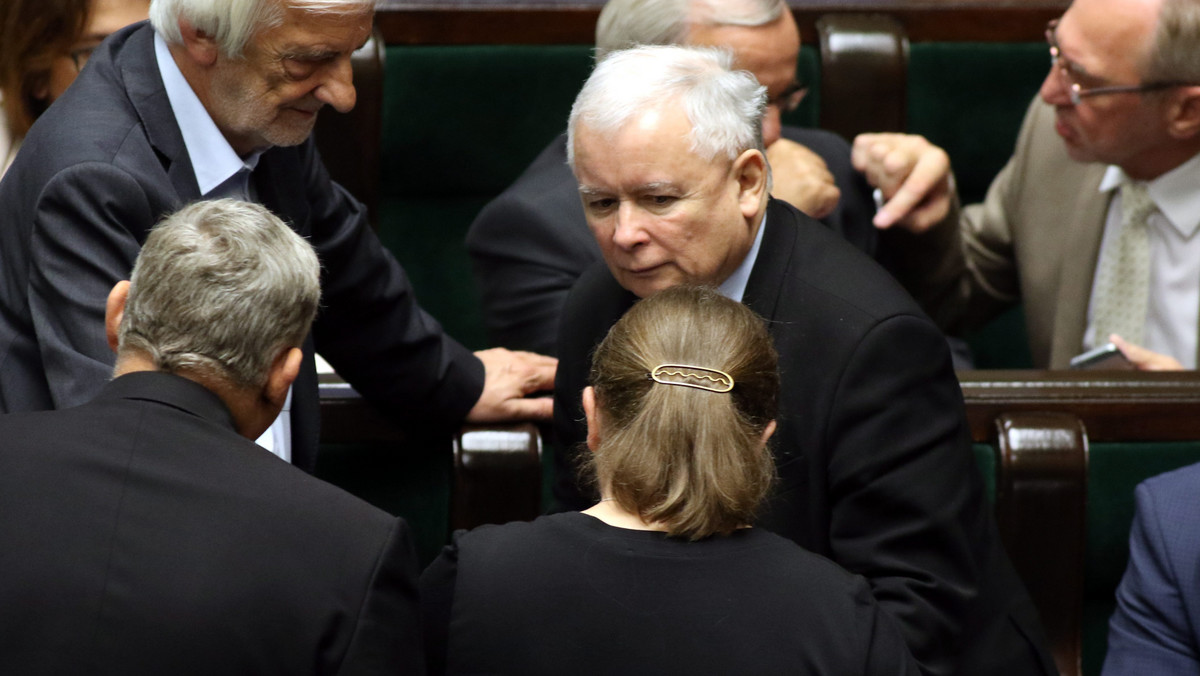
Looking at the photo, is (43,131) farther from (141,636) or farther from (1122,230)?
(1122,230)

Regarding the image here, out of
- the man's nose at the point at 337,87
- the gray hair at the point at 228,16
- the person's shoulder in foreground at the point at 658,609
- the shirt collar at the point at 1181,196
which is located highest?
the gray hair at the point at 228,16

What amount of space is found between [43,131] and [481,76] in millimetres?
1816

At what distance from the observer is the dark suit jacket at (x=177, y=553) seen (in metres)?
1.39

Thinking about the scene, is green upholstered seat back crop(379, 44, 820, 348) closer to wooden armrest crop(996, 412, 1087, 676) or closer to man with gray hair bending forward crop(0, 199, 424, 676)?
wooden armrest crop(996, 412, 1087, 676)

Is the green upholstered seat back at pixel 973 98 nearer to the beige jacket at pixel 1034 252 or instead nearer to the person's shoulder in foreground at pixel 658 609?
the beige jacket at pixel 1034 252

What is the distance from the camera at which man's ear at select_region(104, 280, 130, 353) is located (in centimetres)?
163

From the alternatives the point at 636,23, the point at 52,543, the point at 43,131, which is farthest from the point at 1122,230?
the point at 52,543

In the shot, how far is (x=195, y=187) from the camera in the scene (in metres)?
2.02

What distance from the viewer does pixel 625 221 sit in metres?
1.98

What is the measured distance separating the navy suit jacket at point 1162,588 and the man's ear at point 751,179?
0.75 meters

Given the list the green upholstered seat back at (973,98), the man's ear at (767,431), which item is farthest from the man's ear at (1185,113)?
the man's ear at (767,431)

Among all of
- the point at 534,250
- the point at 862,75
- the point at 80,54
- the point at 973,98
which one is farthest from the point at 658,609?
the point at 973,98

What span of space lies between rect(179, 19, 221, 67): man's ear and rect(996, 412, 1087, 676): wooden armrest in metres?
1.39

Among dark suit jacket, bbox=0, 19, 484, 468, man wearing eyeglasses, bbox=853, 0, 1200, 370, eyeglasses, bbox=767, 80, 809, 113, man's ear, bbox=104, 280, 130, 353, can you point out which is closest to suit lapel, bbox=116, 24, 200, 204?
dark suit jacket, bbox=0, 19, 484, 468
